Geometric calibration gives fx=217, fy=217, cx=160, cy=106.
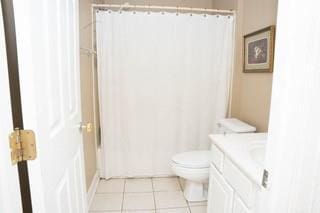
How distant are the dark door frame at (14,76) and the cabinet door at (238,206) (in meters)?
1.01

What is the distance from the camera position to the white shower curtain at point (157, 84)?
2.24 m

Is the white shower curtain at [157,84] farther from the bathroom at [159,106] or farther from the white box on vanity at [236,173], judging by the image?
the white box on vanity at [236,173]

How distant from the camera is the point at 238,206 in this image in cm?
121

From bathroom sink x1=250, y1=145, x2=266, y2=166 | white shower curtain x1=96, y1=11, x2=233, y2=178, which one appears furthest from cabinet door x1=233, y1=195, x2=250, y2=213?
white shower curtain x1=96, y1=11, x2=233, y2=178

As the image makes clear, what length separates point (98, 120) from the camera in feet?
8.11

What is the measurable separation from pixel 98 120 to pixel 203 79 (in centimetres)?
127

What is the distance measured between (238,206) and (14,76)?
1.23m

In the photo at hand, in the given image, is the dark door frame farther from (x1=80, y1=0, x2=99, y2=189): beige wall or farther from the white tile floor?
the white tile floor

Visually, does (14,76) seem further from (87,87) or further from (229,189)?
(87,87)

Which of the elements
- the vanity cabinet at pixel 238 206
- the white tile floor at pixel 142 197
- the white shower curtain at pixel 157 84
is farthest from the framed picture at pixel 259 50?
the white tile floor at pixel 142 197

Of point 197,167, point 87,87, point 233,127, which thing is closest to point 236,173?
point 197,167

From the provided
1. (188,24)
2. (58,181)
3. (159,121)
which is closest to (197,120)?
(159,121)

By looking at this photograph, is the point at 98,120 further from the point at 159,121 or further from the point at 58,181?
the point at 58,181

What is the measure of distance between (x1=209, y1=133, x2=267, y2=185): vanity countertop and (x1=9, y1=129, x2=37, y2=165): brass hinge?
37.2 inches
